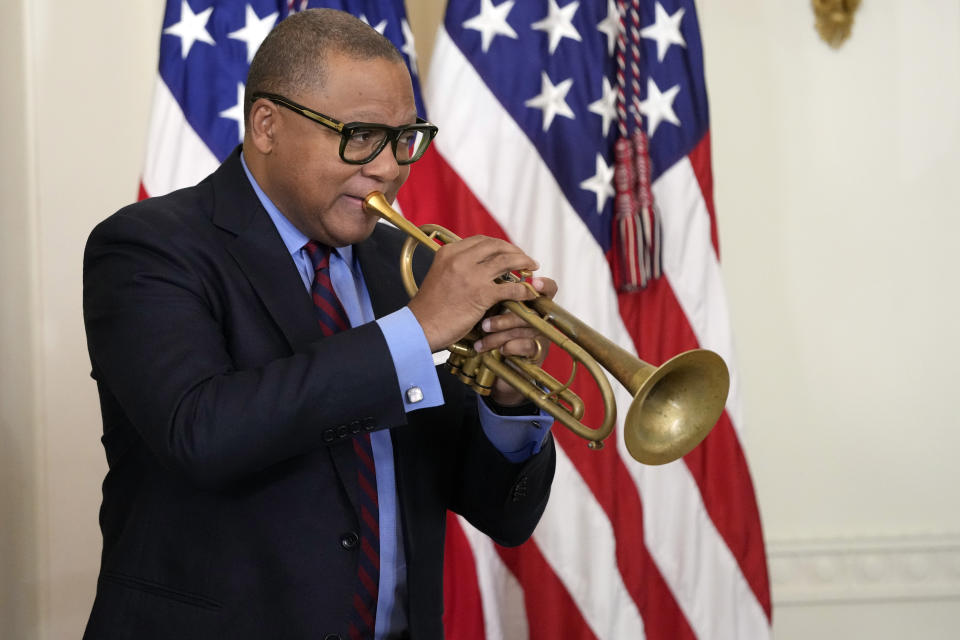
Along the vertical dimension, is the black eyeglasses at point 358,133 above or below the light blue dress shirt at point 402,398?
above

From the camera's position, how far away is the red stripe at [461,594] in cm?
270

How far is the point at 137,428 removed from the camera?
1.45m

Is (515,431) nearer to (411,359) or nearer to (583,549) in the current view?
(411,359)

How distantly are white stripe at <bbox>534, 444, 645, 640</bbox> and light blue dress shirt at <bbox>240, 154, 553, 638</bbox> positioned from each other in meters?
1.05

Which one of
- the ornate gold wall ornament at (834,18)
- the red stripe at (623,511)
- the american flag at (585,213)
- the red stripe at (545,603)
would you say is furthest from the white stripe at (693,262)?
the ornate gold wall ornament at (834,18)

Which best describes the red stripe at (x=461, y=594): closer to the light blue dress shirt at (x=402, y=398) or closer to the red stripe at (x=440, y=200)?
the red stripe at (x=440, y=200)

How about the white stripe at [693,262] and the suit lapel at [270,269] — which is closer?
the suit lapel at [270,269]

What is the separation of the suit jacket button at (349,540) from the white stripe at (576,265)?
1.34 metres

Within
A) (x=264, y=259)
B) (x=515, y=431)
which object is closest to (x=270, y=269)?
(x=264, y=259)

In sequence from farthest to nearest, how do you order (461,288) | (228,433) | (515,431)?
1. (515,431)
2. (461,288)
3. (228,433)

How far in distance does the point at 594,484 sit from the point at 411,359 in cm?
146

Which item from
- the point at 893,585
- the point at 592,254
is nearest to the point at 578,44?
the point at 592,254

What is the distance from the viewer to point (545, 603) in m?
2.73

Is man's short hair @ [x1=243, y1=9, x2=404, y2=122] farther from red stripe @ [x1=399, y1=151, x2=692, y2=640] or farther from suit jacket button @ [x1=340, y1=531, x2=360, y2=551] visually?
red stripe @ [x1=399, y1=151, x2=692, y2=640]
